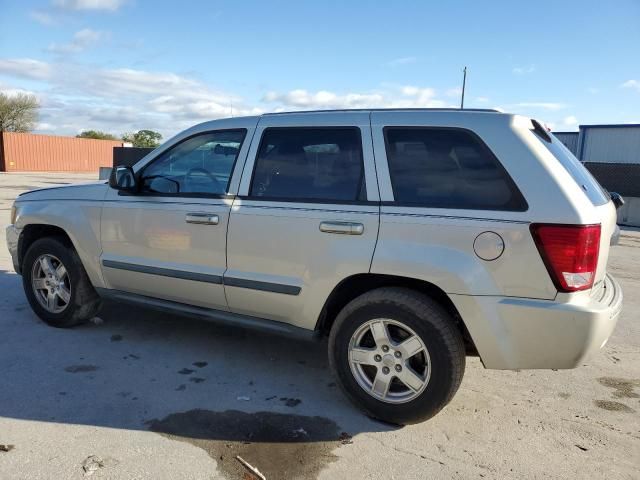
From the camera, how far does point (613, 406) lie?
11.6ft

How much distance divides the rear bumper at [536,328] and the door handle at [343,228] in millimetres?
693

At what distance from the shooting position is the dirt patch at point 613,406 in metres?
3.48

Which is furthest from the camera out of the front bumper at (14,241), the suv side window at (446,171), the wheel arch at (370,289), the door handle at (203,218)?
the front bumper at (14,241)

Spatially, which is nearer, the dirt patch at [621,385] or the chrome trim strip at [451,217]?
the chrome trim strip at [451,217]

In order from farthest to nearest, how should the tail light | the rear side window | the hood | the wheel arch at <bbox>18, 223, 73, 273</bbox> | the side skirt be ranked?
the wheel arch at <bbox>18, 223, 73, 273</bbox> < the hood < the side skirt < the rear side window < the tail light

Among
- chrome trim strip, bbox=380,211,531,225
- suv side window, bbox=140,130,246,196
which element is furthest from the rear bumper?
suv side window, bbox=140,130,246,196

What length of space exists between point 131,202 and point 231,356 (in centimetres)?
146

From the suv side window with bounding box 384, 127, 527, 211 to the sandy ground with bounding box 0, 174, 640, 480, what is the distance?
4.58ft

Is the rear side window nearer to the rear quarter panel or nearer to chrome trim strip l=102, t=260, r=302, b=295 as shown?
the rear quarter panel

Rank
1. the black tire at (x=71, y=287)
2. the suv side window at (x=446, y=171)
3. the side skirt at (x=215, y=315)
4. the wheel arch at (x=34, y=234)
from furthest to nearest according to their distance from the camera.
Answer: the wheel arch at (x=34, y=234) < the black tire at (x=71, y=287) < the side skirt at (x=215, y=315) < the suv side window at (x=446, y=171)

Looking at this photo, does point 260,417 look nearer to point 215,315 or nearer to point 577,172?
point 215,315

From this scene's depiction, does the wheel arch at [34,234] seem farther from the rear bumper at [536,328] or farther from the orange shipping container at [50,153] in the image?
the orange shipping container at [50,153]

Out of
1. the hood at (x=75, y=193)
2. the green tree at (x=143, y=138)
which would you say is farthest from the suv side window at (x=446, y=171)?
the green tree at (x=143, y=138)

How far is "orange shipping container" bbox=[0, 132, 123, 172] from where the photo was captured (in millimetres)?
38781
